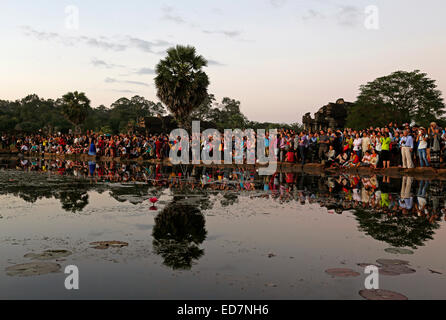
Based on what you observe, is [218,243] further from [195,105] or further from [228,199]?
[195,105]

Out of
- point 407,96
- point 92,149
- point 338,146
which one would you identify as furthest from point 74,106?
point 407,96

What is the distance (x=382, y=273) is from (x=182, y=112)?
1224 inches

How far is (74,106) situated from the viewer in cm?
5494

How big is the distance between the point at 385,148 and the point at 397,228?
11.5m

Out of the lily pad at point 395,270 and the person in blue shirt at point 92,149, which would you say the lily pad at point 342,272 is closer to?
the lily pad at point 395,270

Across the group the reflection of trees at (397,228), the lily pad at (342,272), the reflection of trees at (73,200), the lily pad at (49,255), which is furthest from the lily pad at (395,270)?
the reflection of trees at (73,200)

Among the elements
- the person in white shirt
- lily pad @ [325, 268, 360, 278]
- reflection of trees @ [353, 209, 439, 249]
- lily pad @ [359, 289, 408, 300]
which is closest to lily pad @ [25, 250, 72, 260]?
lily pad @ [325, 268, 360, 278]

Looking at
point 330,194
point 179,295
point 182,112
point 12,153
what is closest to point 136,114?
point 12,153

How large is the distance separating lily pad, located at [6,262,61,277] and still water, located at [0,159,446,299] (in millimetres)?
14

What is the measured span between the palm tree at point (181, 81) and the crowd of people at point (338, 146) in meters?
5.71

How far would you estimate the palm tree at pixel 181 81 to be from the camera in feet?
112

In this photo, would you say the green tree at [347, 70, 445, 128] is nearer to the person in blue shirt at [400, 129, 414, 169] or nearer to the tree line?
the tree line

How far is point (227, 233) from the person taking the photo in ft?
20.5

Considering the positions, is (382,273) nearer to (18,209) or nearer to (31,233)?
(31,233)
